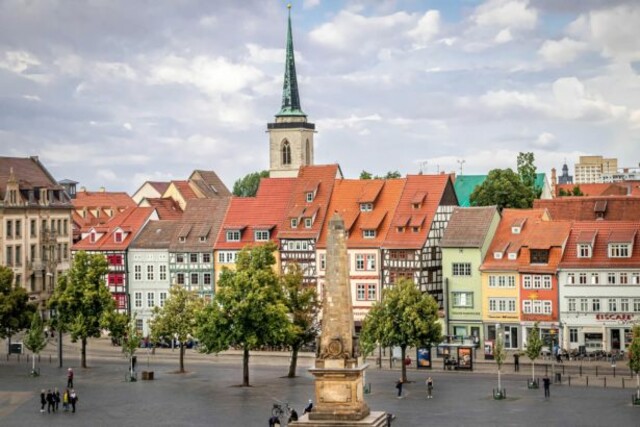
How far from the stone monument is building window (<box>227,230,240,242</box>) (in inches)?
2428

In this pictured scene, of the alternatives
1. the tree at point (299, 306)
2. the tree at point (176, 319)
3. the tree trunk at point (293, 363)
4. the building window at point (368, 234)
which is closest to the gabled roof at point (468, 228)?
the building window at point (368, 234)

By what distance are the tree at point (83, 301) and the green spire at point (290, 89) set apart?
301ft

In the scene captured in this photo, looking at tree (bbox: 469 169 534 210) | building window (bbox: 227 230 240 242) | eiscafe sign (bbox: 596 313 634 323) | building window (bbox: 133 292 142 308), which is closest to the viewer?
eiscafe sign (bbox: 596 313 634 323)

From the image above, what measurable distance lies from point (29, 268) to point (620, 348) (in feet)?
215

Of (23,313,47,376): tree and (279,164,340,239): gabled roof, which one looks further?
(279,164,340,239): gabled roof

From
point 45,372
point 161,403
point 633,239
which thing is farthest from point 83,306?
point 633,239

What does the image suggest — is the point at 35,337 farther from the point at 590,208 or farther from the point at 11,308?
the point at 590,208

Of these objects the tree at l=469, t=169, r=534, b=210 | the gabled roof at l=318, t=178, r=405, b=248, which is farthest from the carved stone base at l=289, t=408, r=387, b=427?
the tree at l=469, t=169, r=534, b=210

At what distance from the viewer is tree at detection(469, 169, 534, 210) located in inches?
5379

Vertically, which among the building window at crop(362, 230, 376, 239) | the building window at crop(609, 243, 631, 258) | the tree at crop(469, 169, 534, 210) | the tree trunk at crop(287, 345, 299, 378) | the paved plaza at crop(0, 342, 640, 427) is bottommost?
the paved plaza at crop(0, 342, 640, 427)

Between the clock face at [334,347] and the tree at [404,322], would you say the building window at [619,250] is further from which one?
the clock face at [334,347]

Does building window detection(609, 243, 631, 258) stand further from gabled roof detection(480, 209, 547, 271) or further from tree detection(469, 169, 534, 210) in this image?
tree detection(469, 169, 534, 210)

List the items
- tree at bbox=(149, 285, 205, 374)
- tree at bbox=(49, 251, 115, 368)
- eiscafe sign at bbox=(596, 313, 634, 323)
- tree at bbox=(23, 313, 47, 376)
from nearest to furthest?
tree at bbox=(149, 285, 205, 374) < tree at bbox=(23, 313, 47, 376) < tree at bbox=(49, 251, 115, 368) < eiscafe sign at bbox=(596, 313, 634, 323)

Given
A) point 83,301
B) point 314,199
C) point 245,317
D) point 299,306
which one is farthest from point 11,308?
point 314,199
